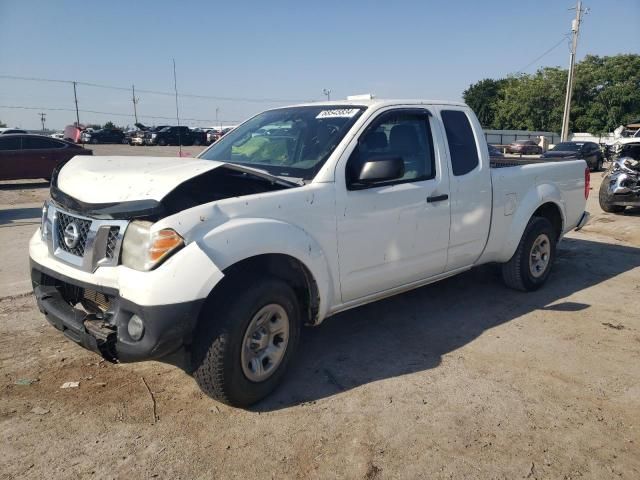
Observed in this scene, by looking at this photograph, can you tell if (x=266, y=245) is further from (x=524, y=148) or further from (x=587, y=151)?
(x=524, y=148)

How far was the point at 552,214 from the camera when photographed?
5.77 metres

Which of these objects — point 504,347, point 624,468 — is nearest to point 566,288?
point 504,347

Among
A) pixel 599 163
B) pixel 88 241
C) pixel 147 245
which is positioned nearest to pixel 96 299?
pixel 88 241

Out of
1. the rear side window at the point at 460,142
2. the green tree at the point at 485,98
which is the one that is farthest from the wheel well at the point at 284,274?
the green tree at the point at 485,98

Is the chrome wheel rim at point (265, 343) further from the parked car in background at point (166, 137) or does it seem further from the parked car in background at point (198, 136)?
the parked car in background at point (198, 136)

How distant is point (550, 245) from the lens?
18.6 feet

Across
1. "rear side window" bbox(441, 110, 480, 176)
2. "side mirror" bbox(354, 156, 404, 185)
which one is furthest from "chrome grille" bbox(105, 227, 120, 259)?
"rear side window" bbox(441, 110, 480, 176)

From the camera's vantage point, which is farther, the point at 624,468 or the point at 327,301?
the point at 327,301

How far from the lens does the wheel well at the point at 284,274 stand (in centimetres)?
310

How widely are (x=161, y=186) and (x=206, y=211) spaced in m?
0.29

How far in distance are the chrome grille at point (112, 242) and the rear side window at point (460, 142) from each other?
2738mm

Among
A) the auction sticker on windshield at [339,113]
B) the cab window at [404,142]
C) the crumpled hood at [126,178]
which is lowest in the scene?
the crumpled hood at [126,178]

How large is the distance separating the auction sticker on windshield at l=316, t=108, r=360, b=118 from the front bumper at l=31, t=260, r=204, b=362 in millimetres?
1880

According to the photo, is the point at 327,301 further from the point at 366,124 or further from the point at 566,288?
the point at 566,288
